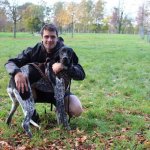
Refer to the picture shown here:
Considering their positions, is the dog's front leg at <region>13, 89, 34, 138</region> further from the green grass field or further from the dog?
the green grass field

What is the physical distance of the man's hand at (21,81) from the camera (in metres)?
4.85

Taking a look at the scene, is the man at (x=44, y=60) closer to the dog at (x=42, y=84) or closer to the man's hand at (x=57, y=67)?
the man's hand at (x=57, y=67)

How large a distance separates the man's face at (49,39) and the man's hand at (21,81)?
58 cm

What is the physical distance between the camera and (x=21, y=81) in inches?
192

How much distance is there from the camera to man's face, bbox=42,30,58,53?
5.08 meters

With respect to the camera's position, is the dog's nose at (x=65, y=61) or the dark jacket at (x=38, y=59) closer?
the dog's nose at (x=65, y=61)

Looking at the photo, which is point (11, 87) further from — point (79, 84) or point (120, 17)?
point (120, 17)

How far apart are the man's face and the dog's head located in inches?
10.9

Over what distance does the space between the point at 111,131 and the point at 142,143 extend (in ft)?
2.25

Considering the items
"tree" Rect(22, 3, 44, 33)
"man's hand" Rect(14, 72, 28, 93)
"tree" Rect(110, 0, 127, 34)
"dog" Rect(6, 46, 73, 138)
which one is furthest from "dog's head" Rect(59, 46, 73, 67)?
"tree" Rect(110, 0, 127, 34)

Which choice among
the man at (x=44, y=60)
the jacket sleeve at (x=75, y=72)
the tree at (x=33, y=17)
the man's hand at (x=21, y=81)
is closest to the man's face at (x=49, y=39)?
the man at (x=44, y=60)

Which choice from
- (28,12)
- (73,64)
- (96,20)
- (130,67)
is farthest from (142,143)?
(96,20)

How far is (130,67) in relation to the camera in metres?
13.3

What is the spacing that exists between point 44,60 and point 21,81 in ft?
1.91
